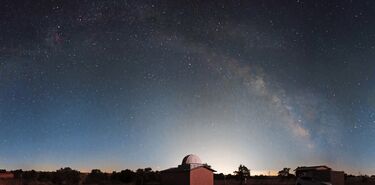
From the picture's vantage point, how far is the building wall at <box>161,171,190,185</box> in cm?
6247

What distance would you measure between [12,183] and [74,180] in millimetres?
24329

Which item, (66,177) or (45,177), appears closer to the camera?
(66,177)

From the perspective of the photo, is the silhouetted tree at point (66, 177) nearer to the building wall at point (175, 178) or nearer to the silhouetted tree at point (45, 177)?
the silhouetted tree at point (45, 177)

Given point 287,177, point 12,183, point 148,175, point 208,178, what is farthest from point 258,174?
point 12,183

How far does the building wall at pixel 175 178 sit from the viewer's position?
6247 centimetres

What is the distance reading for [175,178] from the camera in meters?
64.1

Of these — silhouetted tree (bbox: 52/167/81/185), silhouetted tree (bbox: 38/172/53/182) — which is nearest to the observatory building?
silhouetted tree (bbox: 52/167/81/185)

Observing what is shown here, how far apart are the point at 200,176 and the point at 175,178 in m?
3.73

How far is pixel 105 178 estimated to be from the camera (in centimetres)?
10106

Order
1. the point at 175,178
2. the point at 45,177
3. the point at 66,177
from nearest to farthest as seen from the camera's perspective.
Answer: the point at 175,178 → the point at 66,177 → the point at 45,177

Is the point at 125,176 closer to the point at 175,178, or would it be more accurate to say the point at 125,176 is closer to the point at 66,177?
the point at 66,177

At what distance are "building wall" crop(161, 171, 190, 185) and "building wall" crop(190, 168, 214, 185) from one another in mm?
774

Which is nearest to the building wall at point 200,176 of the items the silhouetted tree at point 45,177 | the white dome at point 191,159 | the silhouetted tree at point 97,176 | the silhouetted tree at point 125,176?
the white dome at point 191,159

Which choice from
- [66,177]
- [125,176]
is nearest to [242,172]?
[125,176]
